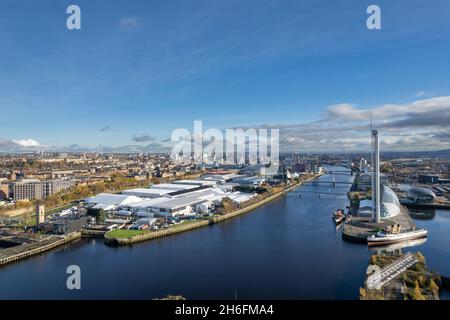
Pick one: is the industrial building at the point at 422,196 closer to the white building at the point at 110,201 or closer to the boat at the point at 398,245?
the boat at the point at 398,245

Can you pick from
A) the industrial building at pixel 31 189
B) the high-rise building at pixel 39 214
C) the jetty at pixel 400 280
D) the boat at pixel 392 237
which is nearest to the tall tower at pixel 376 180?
the boat at pixel 392 237

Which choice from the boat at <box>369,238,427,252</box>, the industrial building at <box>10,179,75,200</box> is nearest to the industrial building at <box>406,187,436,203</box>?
the boat at <box>369,238,427,252</box>

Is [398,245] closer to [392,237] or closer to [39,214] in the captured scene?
[392,237]

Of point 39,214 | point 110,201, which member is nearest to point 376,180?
point 110,201

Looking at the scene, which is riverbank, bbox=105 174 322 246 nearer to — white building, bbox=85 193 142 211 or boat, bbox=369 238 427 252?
white building, bbox=85 193 142 211

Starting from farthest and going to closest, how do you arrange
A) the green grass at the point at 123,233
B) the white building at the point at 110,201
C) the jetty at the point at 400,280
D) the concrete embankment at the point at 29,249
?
1. the white building at the point at 110,201
2. the green grass at the point at 123,233
3. the concrete embankment at the point at 29,249
4. the jetty at the point at 400,280
